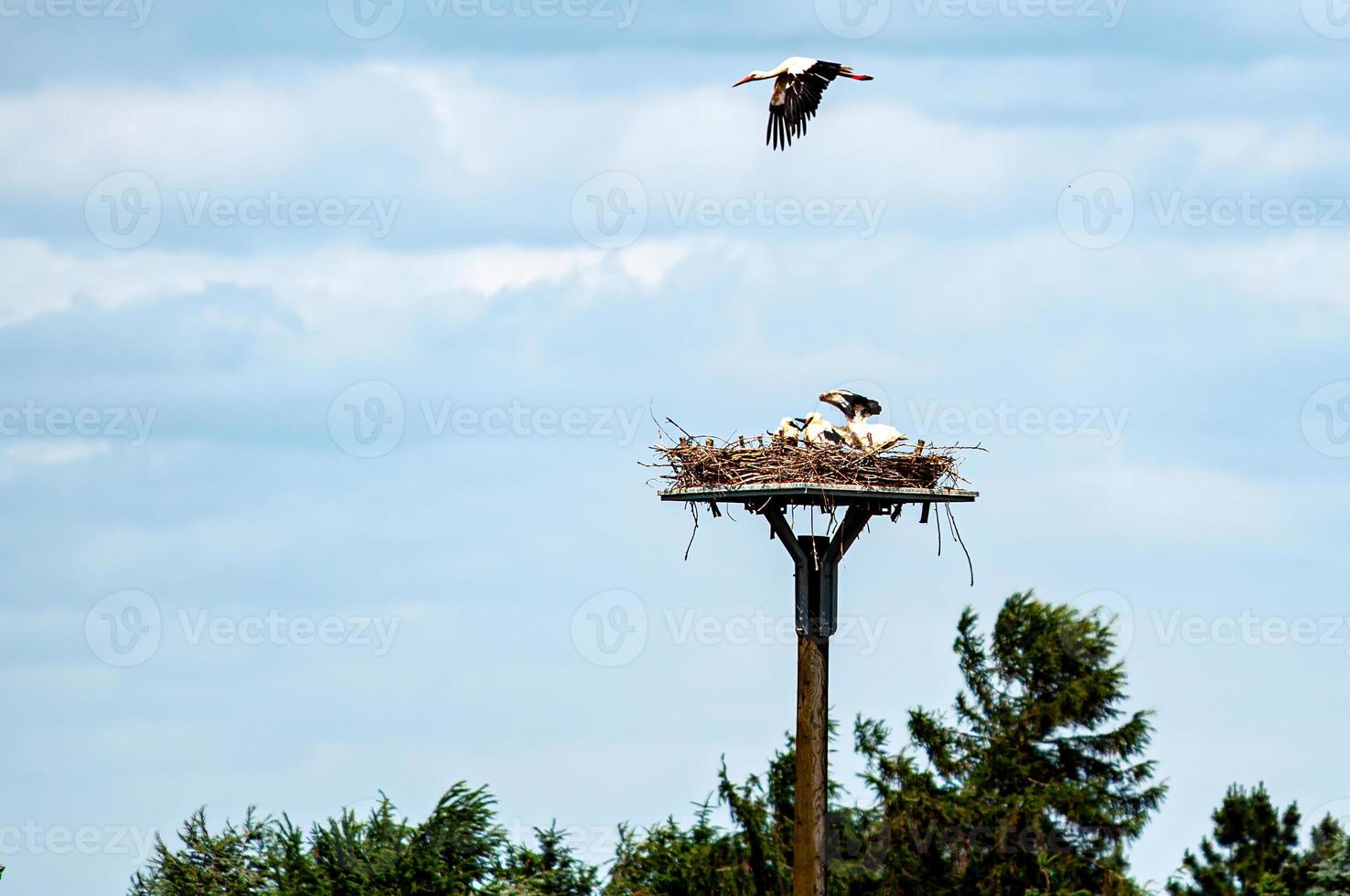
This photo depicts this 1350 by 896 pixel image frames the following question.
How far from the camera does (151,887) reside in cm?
2967

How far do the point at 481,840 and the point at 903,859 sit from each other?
7.46 meters

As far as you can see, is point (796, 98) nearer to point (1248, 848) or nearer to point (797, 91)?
point (797, 91)

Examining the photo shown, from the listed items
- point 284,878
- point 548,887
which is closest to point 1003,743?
point 548,887

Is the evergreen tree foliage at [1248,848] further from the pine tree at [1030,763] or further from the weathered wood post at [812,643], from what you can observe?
the weathered wood post at [812,643]

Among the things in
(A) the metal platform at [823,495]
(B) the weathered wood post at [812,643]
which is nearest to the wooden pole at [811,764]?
(B) the weathered wood post at [812,643]

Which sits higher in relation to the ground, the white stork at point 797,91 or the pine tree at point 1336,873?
the white stork at point 797,91

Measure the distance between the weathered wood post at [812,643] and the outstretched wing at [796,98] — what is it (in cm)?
365

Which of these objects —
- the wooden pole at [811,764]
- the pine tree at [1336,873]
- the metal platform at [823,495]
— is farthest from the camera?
the pine tree at [1336,873]

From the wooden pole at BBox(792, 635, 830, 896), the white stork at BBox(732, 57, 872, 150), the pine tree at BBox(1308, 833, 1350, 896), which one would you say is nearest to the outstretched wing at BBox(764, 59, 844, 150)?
the white stork at BBox(732, 57, 872, 150)

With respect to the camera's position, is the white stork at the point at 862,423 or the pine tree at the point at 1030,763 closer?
the white stork at the point at 862,423

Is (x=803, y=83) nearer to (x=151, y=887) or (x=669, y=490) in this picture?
(x=669, y=490)

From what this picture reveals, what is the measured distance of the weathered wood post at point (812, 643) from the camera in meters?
20.3

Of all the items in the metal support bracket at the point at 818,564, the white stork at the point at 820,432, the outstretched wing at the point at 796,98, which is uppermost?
the outstretched wing at the point at 796,98

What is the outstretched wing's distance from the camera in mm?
21484
